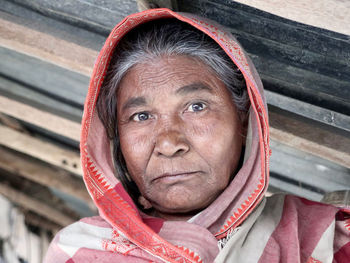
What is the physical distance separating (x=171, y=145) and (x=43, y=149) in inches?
86.9

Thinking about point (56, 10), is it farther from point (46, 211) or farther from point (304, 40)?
point (46, 211)

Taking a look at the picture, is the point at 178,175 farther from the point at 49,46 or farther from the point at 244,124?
the point at 49,46

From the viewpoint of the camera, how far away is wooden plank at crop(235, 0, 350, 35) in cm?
123

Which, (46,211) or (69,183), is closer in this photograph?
(69,183)

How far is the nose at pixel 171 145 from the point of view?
5.34 ft

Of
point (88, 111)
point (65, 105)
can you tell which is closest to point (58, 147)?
point (65, 105)

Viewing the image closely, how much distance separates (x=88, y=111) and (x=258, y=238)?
832 millimetres

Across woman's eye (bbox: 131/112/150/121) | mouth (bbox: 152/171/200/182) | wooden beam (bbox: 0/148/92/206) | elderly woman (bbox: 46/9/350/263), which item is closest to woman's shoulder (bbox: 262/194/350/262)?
elderly woman (bbox: 46/9/350/263)

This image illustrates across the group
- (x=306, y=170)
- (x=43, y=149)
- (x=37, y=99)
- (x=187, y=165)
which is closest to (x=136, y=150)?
(x=187, y=165)

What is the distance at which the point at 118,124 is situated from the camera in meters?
1.93

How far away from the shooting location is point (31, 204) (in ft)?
15.0

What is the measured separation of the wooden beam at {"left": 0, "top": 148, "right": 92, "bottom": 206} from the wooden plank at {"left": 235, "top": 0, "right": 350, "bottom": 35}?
10.3 feet

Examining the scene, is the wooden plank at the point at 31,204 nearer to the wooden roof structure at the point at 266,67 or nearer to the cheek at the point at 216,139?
the wooden roof structure at the point at 266,67

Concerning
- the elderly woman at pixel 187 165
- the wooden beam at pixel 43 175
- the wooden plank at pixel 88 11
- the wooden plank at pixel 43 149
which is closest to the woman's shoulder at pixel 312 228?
the elderly woman at pixel 187 165
